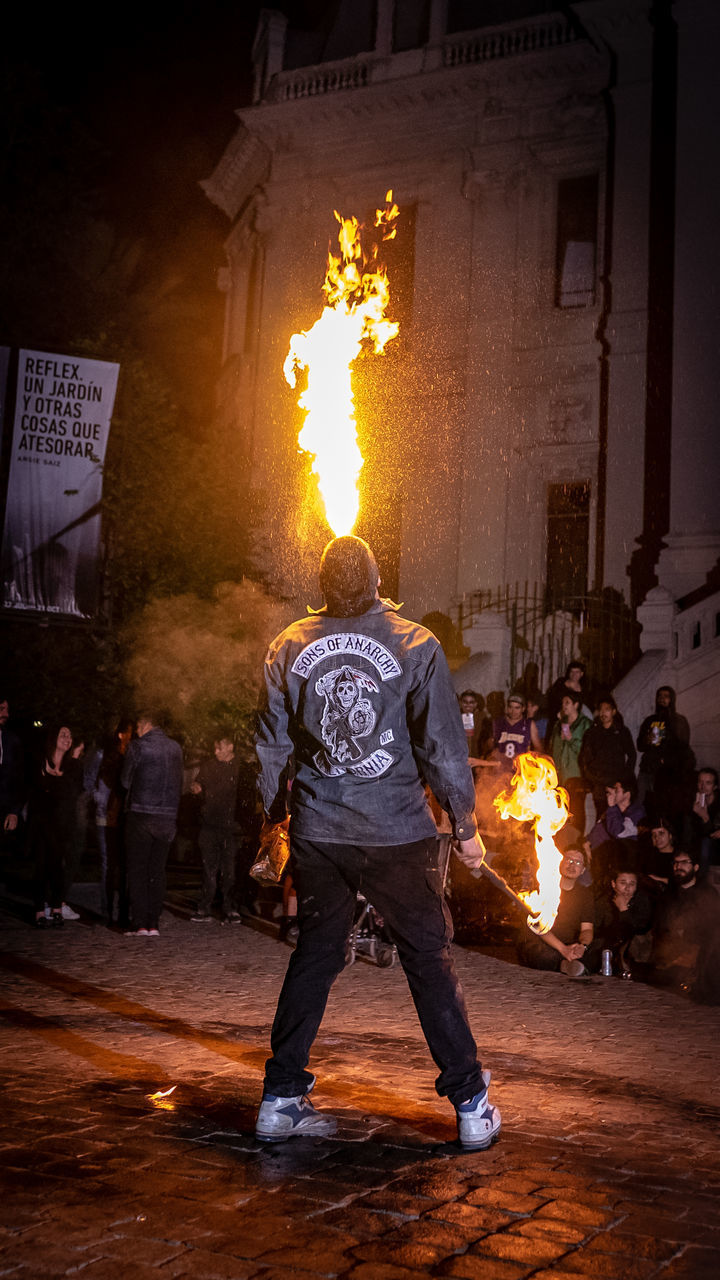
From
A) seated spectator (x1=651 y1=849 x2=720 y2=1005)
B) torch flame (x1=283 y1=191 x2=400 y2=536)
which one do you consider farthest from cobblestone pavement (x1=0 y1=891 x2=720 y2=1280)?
torch flame (x1=283 y1=191 x2=400 y2=536)

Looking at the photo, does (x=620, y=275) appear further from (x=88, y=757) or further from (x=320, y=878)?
(x=320, y=878)

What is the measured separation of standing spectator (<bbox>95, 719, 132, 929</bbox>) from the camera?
33.4 ft

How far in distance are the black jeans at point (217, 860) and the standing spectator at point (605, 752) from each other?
3.62m

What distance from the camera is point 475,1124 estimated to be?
3951mm

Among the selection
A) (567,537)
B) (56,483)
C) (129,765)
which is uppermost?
(567,537)

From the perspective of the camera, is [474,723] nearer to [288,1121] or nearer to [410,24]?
[288,1121]

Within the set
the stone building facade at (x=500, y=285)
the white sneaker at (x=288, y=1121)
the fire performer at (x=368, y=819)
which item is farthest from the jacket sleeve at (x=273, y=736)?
the stone building facade at (x=500, y=285)

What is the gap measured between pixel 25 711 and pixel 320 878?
16.1 m

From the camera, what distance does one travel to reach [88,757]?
42.0ft

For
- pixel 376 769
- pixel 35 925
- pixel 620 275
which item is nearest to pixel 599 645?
pixel 620 275

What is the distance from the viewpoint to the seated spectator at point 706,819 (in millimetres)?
10695

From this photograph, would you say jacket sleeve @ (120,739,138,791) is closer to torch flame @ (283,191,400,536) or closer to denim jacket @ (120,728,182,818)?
denim jacket @ (120,728,182,818)

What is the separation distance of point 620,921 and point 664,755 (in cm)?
363

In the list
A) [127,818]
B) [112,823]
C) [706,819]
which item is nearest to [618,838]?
[706,819]
